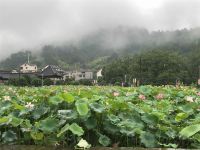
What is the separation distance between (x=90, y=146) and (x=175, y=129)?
0.71m

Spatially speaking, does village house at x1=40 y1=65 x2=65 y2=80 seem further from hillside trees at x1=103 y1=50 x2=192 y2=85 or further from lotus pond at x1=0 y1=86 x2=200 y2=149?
lotus pond at x1=0 y1=86 x2=200 y2=149

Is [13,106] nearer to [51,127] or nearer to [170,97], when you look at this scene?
[51,127]

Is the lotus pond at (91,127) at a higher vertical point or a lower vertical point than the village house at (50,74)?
lower

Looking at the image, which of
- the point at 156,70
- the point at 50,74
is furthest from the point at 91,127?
the point at 156,70

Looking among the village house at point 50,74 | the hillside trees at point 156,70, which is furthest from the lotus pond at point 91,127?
the hillside trees at point 156,70

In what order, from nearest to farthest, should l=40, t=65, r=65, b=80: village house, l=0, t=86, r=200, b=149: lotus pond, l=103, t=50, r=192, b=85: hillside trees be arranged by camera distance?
1. l=0, t=86, r=200, b=149: lotus pond
2. l=40, t=65, r=65, b=80: village house
3. l=103, t=50, r=192, b=85: hillside trees

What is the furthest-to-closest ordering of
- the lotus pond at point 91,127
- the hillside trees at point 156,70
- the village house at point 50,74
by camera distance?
the hillside trees at point 156,70 < the village house at point 50,74 < the lotus pond at point 91,127

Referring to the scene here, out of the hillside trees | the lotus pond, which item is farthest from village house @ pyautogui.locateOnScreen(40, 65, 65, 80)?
the lotus pond

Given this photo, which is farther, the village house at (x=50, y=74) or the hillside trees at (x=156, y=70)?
the hillside trees at (x=156, y=70)

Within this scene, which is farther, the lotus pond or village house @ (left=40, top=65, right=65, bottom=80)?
village house @ (left=40, top=65, right=65, bottom=80)

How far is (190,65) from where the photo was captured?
80.4 m

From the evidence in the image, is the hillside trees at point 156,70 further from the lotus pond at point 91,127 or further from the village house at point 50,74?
the lotus pond at point 91,127

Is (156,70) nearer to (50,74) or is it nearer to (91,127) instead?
(50,74)

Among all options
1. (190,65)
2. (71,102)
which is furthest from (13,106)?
(190,65)
